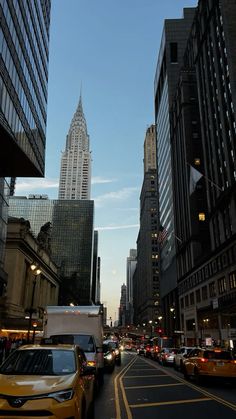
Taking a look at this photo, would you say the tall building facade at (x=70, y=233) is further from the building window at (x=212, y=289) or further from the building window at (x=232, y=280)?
the building window at (x=232, y=280)

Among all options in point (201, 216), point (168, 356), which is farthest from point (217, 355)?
point (201, 216)

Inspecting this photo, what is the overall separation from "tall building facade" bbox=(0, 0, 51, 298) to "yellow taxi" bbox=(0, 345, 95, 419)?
25.6 metres

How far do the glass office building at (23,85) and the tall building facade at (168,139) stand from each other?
2346 inches

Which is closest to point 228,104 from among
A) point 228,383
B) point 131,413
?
point 228,383

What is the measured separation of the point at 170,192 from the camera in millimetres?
103625

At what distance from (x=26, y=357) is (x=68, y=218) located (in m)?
177

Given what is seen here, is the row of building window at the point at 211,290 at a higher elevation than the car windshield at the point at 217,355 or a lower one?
higher

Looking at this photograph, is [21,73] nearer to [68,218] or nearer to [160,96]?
[160,96]

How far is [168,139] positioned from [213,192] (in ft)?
156

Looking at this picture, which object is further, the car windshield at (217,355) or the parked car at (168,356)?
the parked car at (168,356)

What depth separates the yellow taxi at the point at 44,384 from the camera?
19.2 ft

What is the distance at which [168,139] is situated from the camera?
357 feet

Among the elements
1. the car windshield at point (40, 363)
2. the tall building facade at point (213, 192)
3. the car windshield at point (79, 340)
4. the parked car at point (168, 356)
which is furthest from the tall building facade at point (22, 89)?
the car windshield at point (40, 363)

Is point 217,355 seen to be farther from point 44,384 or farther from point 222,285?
point 222,285
